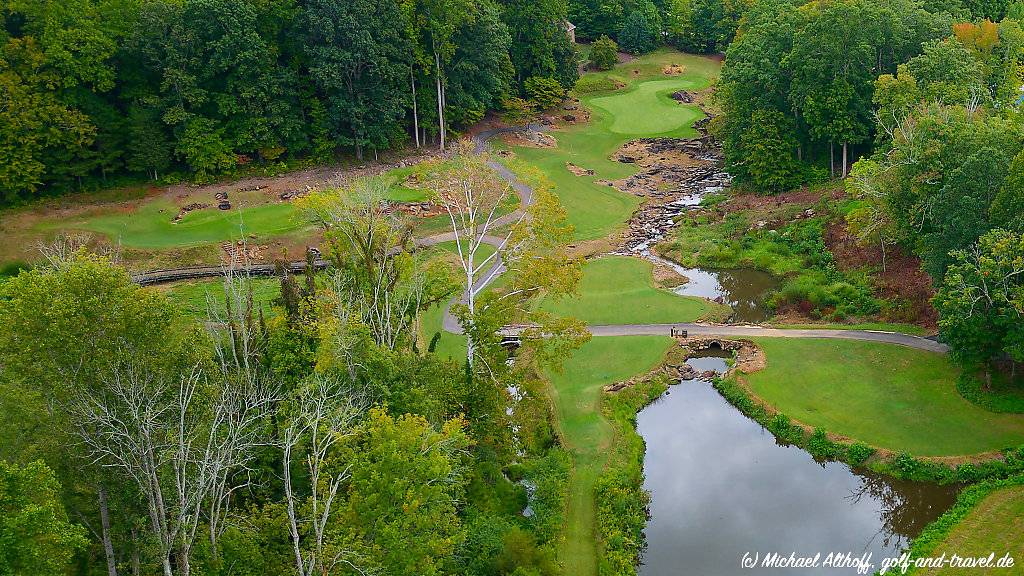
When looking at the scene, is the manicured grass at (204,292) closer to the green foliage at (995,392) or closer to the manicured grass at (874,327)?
the manicured grass at (874,327)

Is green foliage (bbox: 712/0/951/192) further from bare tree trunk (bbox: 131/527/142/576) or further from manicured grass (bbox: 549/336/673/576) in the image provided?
bare tree trunk (bbox: 131/527/142/576)

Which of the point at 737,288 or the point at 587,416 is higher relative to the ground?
the point at 737,288

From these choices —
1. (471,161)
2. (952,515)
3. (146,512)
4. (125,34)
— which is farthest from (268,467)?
(125,34)

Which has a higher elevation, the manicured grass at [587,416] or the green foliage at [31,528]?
the green foliage at [31,528]

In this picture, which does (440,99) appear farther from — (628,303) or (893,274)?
(893,274)

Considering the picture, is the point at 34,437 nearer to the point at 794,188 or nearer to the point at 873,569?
the point at 873,569

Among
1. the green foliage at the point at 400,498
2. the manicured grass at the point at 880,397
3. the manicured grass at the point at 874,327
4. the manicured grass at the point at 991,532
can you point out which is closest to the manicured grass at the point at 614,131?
the manicured grass at the point at 874,327

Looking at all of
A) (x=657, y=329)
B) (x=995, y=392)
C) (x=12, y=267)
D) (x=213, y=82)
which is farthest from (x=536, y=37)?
(x=995, y=392)
